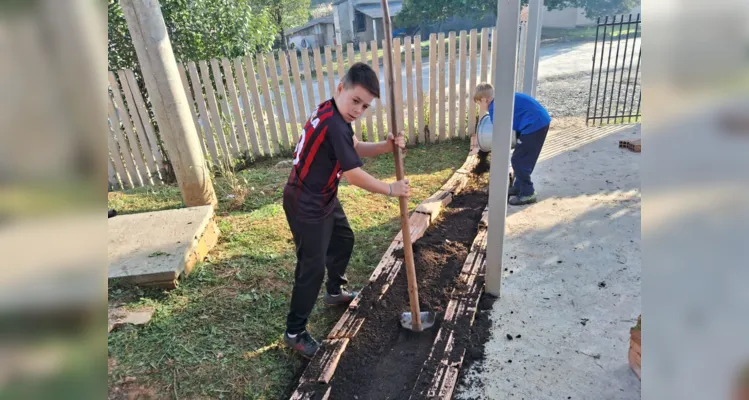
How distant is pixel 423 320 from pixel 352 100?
1.60m

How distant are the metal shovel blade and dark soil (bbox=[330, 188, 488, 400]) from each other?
3 cm

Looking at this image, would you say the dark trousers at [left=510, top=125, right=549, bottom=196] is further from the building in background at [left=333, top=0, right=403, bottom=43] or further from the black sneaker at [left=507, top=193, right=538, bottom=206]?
the building in background at [left=333, top=0, right=403, bottom=43]

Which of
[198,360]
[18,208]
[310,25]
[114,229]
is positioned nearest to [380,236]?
[198,360]

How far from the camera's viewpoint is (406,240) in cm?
274

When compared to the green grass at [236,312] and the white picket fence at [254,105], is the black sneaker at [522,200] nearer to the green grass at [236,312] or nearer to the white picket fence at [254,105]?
the green grass at [236,312]

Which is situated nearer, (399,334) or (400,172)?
(400,172)

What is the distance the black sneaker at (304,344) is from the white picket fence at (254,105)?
→ 4155 millimetres

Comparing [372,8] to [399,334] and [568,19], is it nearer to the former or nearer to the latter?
[568,19]

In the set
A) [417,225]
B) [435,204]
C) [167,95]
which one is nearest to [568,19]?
[435,204]

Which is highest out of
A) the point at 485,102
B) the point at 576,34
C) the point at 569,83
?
the point at 485,102

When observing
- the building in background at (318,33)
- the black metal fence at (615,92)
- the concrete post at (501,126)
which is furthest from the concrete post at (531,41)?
the building in background at (318,33)

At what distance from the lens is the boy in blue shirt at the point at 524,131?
4.71m

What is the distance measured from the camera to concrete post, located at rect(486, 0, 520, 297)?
2.54 meters

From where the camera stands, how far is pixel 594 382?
254cm
